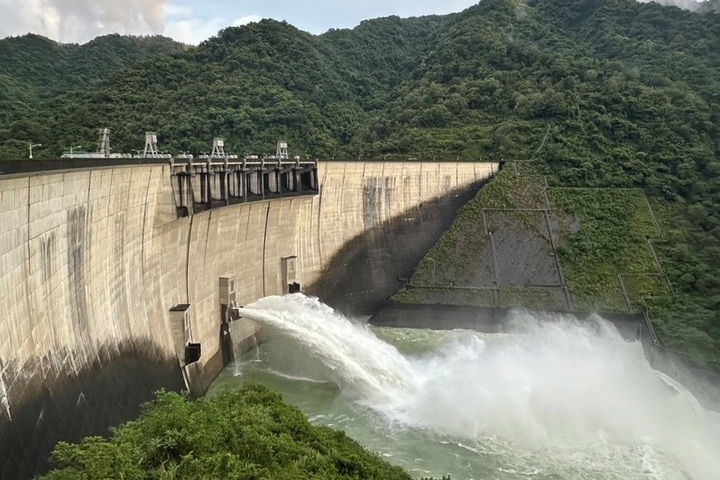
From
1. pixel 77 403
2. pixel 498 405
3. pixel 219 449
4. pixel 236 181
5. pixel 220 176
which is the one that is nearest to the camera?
pixel 219 449

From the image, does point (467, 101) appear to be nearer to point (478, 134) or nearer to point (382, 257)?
point (478, 134)

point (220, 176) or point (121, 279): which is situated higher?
point (220, 176)

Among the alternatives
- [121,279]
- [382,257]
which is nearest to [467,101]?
[382,257]

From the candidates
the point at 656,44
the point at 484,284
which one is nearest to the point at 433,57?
the point at 656,44

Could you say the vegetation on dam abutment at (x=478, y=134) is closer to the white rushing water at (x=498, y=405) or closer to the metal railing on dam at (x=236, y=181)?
the white rushing water at (x=498, y=405)

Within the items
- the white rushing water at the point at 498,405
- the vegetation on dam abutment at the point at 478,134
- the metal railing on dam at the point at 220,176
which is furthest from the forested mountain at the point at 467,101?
the metal railing on dam at the point at 220,176

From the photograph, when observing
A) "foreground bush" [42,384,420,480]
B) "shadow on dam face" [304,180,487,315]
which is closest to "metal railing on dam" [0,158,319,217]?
"shadow on dam face" [304,180,487,315]

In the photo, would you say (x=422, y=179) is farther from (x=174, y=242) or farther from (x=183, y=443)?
(x=183, y=443)
